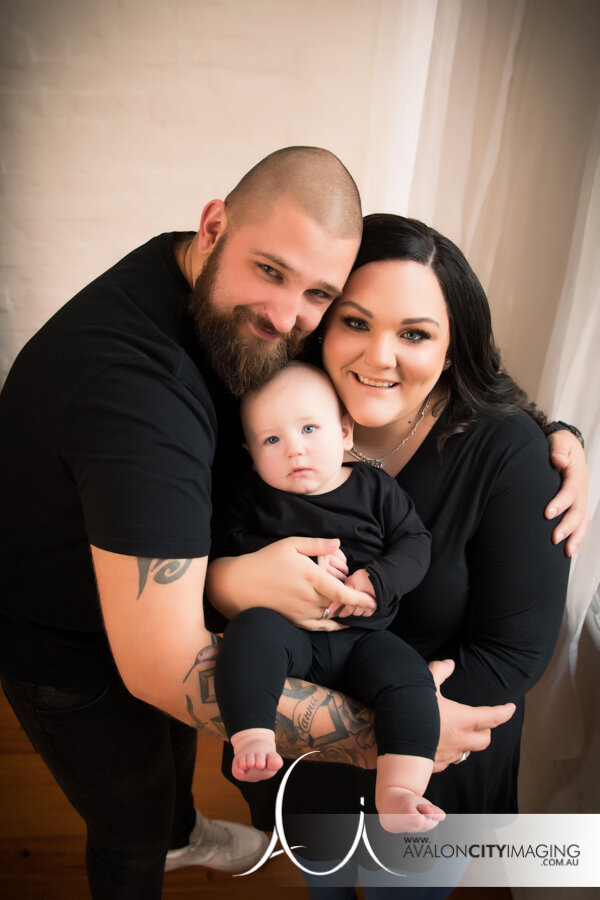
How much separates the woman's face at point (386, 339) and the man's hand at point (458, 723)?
477 millimetres

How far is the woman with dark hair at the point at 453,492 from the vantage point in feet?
4.19

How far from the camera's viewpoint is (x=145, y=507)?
1002 mm

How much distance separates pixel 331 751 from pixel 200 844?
3.35ft

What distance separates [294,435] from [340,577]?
263 mm

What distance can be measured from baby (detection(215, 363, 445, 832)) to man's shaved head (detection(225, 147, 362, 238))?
0.91 ft

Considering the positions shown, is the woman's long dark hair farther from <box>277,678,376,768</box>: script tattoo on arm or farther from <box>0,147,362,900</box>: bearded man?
<box>277,678,376,768</box>: script tattoo on arm

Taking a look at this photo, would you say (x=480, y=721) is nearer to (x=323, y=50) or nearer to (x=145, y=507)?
(x=145, y=507)

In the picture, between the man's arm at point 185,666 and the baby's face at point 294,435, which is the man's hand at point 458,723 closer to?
the man's arm at point 185,666

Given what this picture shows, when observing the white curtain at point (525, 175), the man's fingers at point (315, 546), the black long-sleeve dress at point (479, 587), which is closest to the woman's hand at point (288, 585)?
the man's fingers at point (315, 546)

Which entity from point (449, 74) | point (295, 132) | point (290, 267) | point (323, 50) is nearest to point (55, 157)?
point (295, 132)

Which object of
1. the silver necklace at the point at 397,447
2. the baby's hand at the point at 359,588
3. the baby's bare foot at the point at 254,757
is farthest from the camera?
the silver necklace at the point at 397,447

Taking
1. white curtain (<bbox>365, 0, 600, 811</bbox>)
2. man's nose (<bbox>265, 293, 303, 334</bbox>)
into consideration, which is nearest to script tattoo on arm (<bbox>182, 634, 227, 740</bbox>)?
man's nose (<bbox>265, 293, 303, 334</bbox>)

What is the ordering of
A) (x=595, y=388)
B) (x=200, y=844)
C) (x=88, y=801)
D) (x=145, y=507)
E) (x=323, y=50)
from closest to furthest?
(x=145, y=507)
(x=88, y=801)
(x=595, y=388)
(x=200, y=844)
(x=323, y=50)

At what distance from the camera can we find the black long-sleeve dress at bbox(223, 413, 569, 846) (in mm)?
1282
